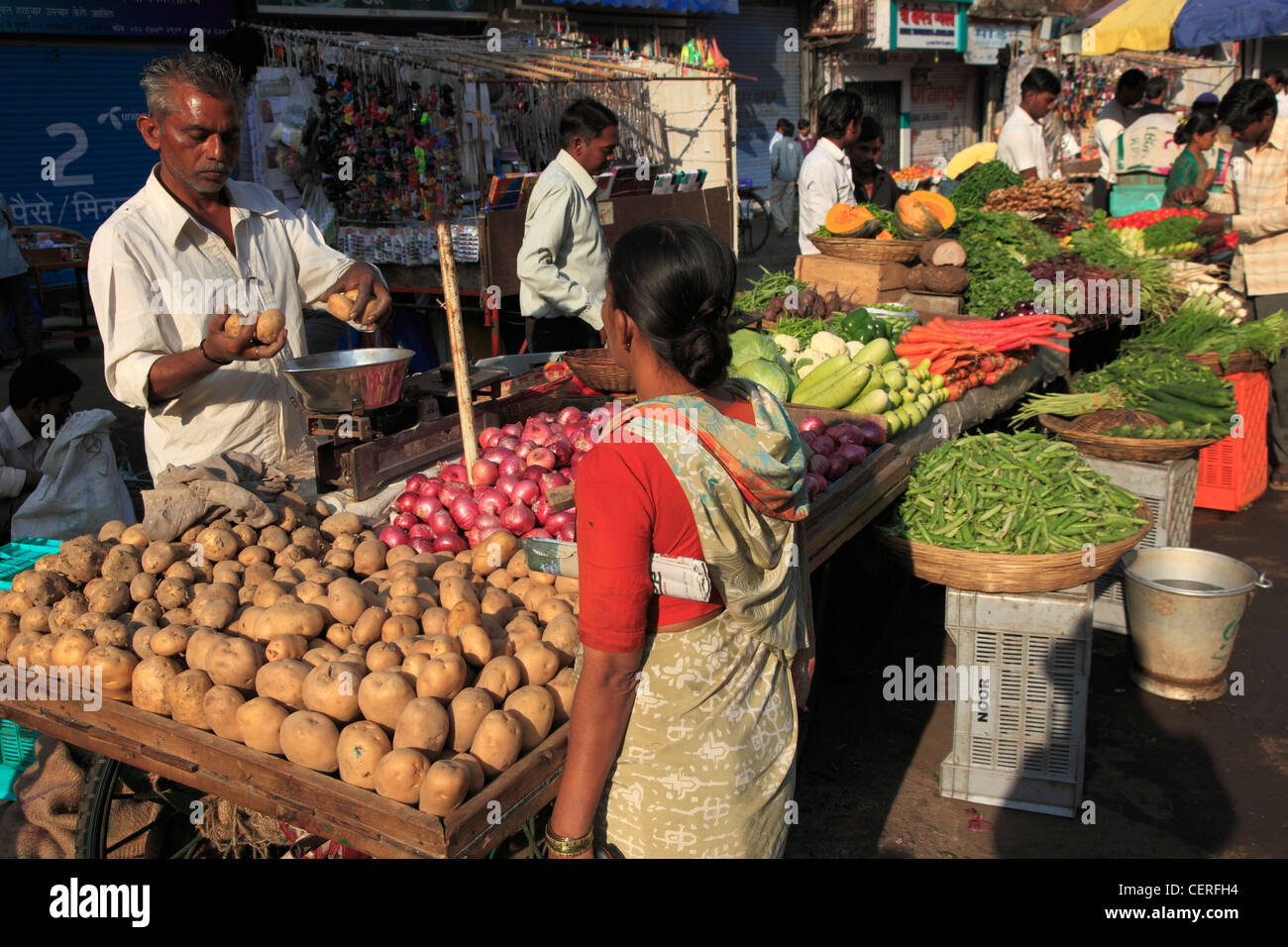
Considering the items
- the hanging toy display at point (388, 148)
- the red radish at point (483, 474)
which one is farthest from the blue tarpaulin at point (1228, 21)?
the red radish at point (483, 474)

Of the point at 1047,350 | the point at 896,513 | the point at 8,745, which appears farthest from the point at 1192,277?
the point at 8,745

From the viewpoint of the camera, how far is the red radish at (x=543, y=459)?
11.0 feet

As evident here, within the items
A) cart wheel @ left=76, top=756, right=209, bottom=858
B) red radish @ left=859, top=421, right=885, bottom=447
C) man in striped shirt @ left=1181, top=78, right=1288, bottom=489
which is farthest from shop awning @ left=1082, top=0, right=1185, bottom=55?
cart wheel @ left=76, top=756, right=209, bottom=858

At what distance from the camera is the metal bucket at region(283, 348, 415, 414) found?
3.05 m

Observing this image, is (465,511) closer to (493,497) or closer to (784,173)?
(493,497)

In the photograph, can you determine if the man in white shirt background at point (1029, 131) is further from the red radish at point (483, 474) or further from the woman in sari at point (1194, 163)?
the red radish at point (483, 474)

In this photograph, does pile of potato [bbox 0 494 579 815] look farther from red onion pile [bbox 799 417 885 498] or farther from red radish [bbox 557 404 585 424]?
red onion pile [bbox 799 417 885 498]

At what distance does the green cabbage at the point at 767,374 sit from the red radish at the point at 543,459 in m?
1.12

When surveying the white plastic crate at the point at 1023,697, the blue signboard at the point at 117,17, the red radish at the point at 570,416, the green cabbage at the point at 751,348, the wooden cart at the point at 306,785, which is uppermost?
the blue signboard at the point at 117,17

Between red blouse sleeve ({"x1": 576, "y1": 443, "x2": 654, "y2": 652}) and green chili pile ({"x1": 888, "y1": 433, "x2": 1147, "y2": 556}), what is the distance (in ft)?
7.67

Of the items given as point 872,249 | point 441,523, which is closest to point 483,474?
point 441,523

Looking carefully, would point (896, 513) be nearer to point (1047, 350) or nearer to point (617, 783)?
point (617, 783)
